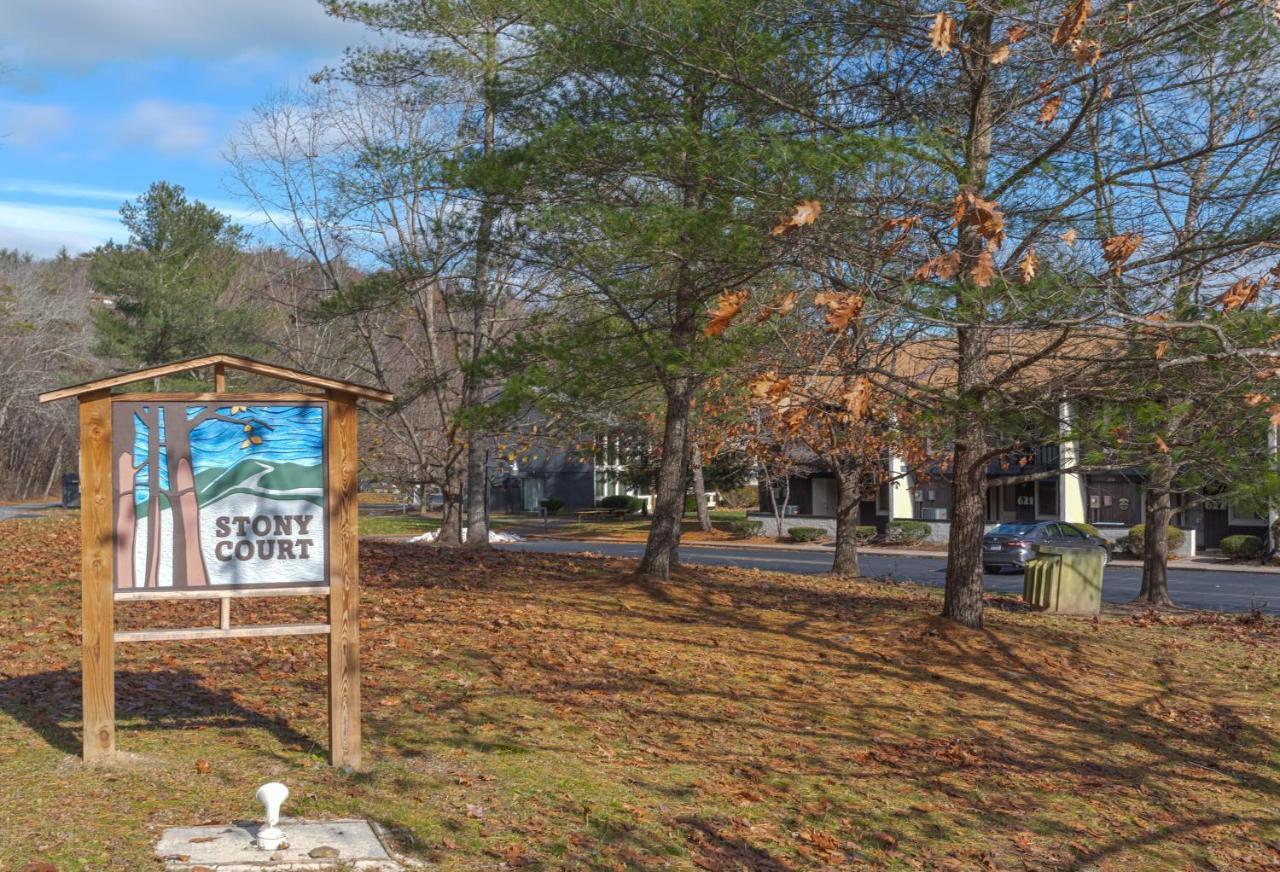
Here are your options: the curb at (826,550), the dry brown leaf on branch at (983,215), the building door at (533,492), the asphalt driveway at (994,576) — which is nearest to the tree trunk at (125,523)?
the dry brown leaf on branch at (983,215)

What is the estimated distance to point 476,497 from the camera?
21188 millimetres

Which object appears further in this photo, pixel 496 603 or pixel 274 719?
pixel 496 603

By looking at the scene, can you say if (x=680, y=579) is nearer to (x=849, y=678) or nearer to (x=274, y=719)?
(x=849, y=678)

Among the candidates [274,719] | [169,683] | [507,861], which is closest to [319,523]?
[274,719]

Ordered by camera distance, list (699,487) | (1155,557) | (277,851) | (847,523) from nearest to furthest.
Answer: (277,851) → (1155,557) → (847,523) → (699,487)

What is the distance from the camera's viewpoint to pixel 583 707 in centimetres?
865

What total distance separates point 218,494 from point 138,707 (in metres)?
2.22

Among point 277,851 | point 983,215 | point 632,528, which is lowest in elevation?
point 632,528

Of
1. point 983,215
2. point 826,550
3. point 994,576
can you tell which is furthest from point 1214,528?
point 983,215

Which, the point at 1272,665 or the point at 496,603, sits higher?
the point at 496,603

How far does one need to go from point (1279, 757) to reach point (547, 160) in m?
8.48

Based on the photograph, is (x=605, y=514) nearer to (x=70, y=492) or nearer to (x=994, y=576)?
(x=70, y=492)

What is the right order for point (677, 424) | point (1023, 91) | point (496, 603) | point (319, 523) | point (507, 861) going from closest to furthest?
point (507, 861), point (319, 523), point (1023, 91), point (496, 603), point (677, 424)

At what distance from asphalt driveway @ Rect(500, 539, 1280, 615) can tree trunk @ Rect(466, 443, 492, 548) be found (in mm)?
7232
